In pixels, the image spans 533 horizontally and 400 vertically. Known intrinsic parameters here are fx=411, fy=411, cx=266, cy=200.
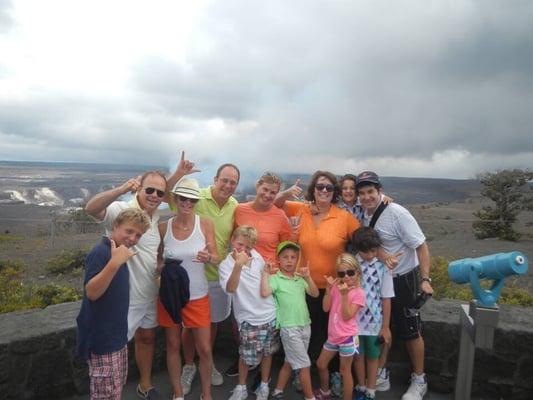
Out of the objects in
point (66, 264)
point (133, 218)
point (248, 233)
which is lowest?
point (66, 264)

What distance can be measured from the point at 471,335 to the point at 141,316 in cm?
243

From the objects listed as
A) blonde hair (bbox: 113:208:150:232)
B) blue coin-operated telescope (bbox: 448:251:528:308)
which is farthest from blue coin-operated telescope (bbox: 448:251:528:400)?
blonde hair (bbox: 113:208:150:232)

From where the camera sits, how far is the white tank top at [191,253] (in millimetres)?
3324

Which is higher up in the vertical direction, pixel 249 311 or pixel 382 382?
pixel 249 311

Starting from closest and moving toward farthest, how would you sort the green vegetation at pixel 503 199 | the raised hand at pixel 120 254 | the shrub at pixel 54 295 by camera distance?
1. the raised hand at pixel 120 254
2. the shrub at pixel 54 295
3. the green vegetation at pixel 503 199

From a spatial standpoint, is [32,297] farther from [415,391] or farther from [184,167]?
[415,391]

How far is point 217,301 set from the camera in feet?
12.3

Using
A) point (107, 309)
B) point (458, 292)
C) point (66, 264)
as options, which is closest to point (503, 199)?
point (458, 292)

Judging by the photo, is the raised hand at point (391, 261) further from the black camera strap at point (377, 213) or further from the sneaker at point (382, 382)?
the sneaker at point (382, 382)

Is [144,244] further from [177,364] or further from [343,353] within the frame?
[343,353]

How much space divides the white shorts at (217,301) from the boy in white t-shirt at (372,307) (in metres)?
1.21

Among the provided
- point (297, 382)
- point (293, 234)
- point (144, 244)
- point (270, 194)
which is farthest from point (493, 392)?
point (144, 244)

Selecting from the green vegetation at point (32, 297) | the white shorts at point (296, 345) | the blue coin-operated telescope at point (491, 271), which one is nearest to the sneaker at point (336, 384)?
the white shorts at point (296, 345)

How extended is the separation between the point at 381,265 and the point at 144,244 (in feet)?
6.42
